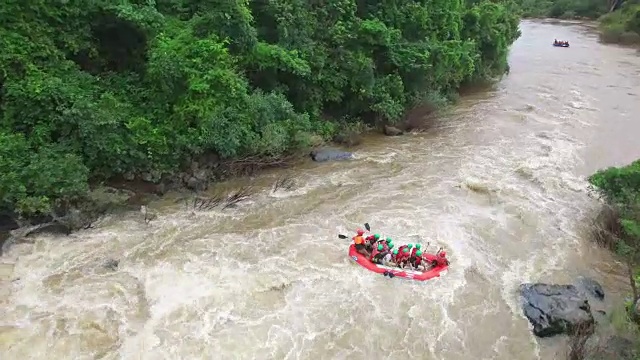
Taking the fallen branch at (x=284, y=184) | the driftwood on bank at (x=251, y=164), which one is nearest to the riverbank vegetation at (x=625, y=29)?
the driftwood on bank at (x=251, y=164)

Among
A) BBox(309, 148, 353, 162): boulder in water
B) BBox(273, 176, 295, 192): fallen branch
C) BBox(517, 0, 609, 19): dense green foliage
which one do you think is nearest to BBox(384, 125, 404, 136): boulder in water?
BBox(309, 148, 353, 162): boulder in water

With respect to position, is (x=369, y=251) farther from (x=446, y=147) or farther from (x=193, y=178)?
(x=446, y=147)

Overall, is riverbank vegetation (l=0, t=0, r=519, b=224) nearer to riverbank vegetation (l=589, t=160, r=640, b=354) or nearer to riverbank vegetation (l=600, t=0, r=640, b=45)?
riverbank vegetation (l=589, t=160, r=640, b=354)

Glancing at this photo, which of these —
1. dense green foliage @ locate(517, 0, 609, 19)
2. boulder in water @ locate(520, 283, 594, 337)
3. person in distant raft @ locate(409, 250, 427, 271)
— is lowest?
dense green foliage @ locate(517, 0, 609, 19)

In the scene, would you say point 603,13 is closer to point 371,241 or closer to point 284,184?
point 284,184

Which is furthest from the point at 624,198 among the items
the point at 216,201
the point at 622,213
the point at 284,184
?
the point at 216,201

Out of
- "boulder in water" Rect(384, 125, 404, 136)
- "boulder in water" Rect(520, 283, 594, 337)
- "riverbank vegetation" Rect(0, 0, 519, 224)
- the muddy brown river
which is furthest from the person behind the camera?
"boulder in water" Rect(384, 125, 404, 136)
